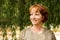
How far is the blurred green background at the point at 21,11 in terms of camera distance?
415 cm

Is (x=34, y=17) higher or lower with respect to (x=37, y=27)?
higher

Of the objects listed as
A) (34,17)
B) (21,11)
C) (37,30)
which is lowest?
(21,11)

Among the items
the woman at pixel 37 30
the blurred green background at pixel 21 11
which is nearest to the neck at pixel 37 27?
the woman at pixel 37 30

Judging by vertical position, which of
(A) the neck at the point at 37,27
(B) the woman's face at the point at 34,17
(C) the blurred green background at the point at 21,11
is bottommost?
(C) the blurred green background at the point at 21,11

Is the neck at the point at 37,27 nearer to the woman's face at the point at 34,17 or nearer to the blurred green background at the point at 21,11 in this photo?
the woman's face at the point at 34,17

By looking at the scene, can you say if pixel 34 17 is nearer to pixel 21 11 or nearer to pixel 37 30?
pixel 37 30

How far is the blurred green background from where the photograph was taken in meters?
4.15

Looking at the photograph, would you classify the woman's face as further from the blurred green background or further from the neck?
the blurred green background

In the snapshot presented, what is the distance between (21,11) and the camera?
4.24m

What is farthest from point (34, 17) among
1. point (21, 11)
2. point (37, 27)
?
point (21, 11)

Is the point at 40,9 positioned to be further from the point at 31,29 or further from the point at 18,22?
the point at 18,22

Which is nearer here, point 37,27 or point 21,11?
point 37,27

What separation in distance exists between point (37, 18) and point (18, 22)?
58.7 inches

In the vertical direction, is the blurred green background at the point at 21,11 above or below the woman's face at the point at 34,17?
below
